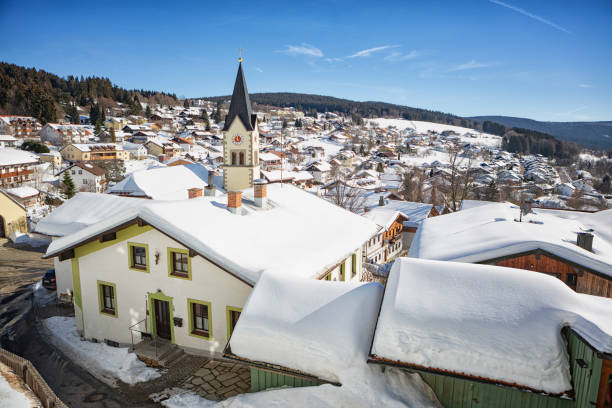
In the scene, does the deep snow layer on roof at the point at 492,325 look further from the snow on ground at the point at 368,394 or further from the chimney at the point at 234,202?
the chimney at the point at 234,202

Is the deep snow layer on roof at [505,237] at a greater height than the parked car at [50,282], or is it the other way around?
the deep snow layer on roof at [505,237]

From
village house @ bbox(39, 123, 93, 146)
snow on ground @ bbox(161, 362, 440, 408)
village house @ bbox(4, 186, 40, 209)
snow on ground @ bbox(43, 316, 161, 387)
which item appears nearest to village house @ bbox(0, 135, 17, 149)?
village house @ bbox(39, 123, 93, 146)

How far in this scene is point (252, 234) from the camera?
1441cm

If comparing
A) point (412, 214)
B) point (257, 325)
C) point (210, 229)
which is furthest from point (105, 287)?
point (412, 214)

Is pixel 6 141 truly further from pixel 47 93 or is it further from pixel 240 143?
pixel 240 143

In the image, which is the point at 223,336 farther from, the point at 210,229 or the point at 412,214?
the point at 412,214

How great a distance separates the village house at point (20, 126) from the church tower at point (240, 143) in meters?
87.0

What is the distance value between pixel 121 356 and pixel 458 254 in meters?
13.1

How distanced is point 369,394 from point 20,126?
118 m

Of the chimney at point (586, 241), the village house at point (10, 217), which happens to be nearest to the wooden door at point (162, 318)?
the chimney at point (586, 241)

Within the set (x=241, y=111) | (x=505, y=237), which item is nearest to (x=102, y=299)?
(x=505, y=237)

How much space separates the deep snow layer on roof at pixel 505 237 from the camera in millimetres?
13055

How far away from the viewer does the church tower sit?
35.3 meters

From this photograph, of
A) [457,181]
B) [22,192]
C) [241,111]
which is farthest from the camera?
[457,181]
